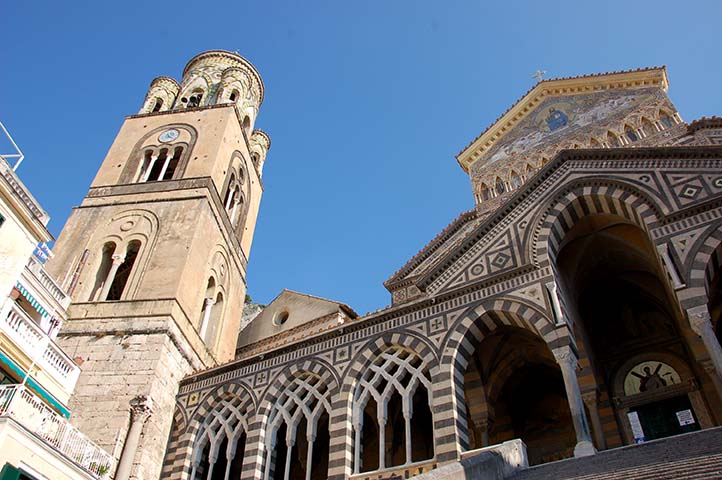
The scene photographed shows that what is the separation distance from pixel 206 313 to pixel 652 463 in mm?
15789

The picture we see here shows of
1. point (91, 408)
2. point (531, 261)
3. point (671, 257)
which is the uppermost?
point (531, 261)

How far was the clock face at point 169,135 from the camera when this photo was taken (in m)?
23.9

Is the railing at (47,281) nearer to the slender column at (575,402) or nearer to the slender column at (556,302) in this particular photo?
the slender column at (556,302)

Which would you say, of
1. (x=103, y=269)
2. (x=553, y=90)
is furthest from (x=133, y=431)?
(x=553, y=90)

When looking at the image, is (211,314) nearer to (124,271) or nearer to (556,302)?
(124,271)

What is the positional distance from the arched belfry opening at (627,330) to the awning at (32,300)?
12.6 metres

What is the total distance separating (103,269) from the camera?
64.1ft

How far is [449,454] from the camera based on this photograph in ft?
36.8

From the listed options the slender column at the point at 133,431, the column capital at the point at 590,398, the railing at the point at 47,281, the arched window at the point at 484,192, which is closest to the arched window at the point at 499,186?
A: the arched window at the point at 484,192

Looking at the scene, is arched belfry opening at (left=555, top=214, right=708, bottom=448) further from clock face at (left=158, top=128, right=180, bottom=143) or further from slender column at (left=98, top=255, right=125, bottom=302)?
clock face at (left=158, top=128, right=180, bottom=143)

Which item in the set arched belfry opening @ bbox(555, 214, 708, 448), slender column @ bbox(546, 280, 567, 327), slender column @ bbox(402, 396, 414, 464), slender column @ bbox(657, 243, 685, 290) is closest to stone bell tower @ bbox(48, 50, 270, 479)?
slender column @ bbox(402, 396, 414, 464)

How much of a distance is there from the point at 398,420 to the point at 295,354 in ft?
10.9

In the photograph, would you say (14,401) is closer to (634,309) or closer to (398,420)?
(398,420)

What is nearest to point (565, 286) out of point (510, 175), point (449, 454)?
point (449, 454)
